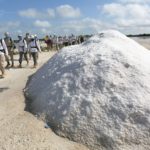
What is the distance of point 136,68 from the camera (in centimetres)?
841

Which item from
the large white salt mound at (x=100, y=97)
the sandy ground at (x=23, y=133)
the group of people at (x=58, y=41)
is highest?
the large white salt mound at (x=100, y=97)

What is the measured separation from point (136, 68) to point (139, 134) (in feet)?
5.83

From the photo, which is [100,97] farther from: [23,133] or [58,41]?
[58,41]

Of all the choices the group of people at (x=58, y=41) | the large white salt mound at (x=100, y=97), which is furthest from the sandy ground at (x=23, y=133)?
the group of people at (x=58, y=41)

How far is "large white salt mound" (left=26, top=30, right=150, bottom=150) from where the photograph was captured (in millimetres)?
7172

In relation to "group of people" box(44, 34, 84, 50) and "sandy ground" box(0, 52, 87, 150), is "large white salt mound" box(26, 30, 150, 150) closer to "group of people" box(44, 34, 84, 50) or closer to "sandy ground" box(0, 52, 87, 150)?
"sandy ground" box(0, 52, 87, 150)

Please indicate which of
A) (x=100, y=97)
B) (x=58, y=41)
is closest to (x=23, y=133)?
(x=100, y=97)

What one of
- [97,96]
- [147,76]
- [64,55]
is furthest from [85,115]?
[64,55]

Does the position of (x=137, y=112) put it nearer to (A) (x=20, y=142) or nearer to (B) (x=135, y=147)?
(B) (x=135, y=147)

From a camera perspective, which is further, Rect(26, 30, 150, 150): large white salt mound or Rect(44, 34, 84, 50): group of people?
Rect(44, 34, 84, 50): group of people

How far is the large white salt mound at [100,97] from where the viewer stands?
7.17m

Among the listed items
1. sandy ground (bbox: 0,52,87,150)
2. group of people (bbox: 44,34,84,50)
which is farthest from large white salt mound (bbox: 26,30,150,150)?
group of people (bbox: 44,34,84,50)

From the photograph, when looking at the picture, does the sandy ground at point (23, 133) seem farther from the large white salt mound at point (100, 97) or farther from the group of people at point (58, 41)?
the group of people at point (58, 41)

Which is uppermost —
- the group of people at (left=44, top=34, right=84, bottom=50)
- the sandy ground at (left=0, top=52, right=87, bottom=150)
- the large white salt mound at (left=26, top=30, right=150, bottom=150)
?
the large white salt mound at (left=26, top=30, right=150, bottom=150)
